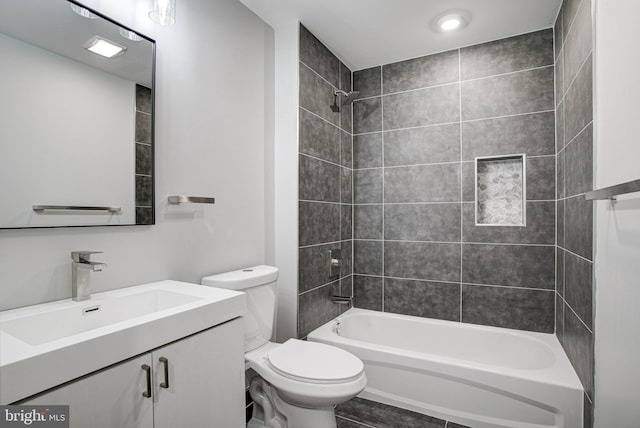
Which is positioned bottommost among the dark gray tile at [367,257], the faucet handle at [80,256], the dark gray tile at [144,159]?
the dark gray tile at [367,257]

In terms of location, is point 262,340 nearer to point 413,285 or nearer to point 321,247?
point 321,247

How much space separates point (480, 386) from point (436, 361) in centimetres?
26

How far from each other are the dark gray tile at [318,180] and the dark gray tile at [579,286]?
1.58m

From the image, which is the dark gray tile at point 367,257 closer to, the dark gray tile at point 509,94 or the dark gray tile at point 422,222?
the dark gray tile at point 422,222

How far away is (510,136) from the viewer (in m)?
2.44

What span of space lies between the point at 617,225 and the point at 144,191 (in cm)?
183

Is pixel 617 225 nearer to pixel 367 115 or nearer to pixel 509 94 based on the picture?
pixel 509 94

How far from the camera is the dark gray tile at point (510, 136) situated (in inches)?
92.4

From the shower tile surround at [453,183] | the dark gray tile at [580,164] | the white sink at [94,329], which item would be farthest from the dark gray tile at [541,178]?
the white sink at [94,329]

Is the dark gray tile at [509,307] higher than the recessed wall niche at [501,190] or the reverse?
the reverse

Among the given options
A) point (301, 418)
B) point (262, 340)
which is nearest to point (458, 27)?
point (262, 340)

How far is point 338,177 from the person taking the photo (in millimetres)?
2750

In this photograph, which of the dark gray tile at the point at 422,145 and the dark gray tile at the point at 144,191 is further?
the dark gray tile at the point at 422,145

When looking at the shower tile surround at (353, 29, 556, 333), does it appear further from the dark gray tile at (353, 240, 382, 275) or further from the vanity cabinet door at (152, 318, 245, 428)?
the vanity cabinet door at (152, 318, 245, 428)
